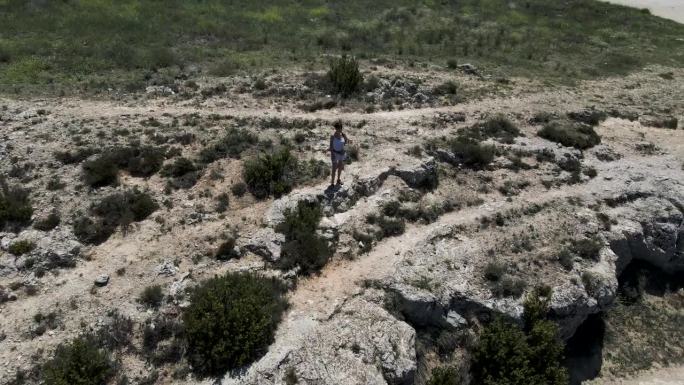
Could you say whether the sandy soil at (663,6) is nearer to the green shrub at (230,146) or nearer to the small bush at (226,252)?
the green shrub at (230,146)

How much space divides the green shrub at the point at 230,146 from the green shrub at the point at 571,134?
62.7 ft

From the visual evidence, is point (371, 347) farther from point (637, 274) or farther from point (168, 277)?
point (637, 274)

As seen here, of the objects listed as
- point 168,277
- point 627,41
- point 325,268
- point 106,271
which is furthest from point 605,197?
point 627,41

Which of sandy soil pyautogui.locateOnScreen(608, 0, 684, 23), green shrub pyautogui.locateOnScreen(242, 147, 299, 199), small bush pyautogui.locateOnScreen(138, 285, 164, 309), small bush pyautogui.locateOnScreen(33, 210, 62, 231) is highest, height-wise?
sandy soil pyautogui.locateOnScreen(608, 0, 684, 23)

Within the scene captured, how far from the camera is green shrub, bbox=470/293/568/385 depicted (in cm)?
2094

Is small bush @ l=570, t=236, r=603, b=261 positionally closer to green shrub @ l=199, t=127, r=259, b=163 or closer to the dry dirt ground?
the dry dirt ground

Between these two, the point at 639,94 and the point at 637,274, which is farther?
the point at 639,94

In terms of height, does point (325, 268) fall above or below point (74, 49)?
below

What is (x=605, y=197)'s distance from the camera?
29.1 metres

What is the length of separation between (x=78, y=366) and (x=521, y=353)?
16512 mm

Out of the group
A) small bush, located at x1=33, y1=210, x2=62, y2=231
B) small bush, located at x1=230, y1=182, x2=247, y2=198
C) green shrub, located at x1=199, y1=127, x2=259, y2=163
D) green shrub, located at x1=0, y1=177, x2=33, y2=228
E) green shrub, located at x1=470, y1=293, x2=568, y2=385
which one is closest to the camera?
green shrub, located at x1=470, y1=293, x2=568, y2=385

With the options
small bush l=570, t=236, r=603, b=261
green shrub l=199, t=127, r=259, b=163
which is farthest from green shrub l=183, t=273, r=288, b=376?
small bush l=570, t=236, r=603, b=261

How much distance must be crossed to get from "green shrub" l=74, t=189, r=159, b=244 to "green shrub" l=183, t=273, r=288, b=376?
6.62 metres

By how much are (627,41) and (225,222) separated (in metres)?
55.4
